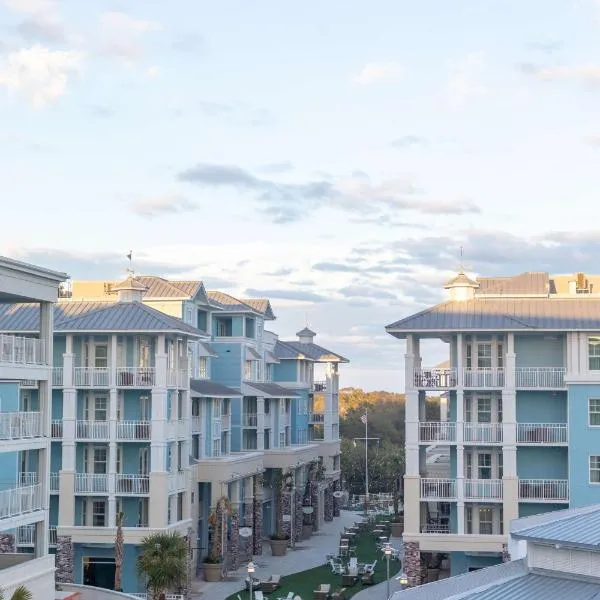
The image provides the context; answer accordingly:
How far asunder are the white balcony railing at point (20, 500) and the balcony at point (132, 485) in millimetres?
17371

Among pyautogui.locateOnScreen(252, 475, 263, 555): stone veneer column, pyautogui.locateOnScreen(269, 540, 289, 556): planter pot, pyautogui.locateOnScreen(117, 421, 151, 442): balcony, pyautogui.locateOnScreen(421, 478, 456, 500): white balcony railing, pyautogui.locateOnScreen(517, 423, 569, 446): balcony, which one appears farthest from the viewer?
pyautogui.locateOnScreen(269, 540, 289, 556): planter pot

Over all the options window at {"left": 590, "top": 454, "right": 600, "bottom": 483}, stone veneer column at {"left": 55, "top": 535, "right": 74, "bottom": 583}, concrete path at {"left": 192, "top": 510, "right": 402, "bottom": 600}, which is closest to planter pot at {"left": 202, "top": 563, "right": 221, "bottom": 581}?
concrete path at {"left": 192, "top": 510, "right": 402, "bottom": 600}

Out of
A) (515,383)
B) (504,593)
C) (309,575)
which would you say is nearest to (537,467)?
(515,383)

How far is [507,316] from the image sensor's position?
163 feet

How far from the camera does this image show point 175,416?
53125mm

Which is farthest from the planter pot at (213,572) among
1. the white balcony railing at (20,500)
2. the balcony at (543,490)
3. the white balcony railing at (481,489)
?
the white balcony railing at (20,500)

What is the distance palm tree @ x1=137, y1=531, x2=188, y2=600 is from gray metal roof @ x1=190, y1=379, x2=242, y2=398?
12.3 metres

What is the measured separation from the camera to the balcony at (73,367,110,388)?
51875 mm

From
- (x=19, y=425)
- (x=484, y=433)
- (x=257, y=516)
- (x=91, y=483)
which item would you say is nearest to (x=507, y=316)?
(x=484, y=433)

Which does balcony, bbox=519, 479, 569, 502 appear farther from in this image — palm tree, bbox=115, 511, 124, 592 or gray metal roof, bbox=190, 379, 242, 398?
gray metal roof, bbox=190, 379, 242, 398

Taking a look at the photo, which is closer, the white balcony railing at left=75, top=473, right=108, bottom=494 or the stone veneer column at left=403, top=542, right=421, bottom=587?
the stone veneer column at left=403, top=542, right=421, bottom=587

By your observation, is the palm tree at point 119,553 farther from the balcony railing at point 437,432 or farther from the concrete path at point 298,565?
the balcony railing at point 437,432

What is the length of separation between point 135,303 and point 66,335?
11.3 feet

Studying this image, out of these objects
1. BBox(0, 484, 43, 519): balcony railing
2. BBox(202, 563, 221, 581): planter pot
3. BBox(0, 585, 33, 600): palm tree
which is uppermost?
BBox(0, 484, 43, 519): balcony railing
